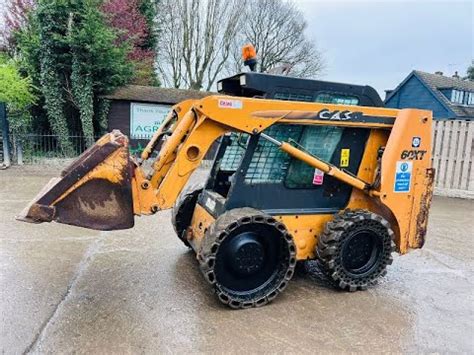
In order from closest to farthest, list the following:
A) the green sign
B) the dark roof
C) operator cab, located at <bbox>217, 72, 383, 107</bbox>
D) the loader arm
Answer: the loader arm < operator cab, located at <bbox>217, 72, 383, 107</bbox> < the dark roof < the green sign

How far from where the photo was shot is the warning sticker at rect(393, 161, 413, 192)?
3.52 m

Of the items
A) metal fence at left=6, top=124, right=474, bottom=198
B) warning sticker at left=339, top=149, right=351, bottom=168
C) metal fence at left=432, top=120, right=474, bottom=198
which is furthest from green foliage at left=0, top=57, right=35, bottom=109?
metal fence at left=432, top=120, right=474, bottom=198

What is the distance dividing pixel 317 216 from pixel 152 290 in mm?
1643

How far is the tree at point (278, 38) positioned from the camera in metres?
22.6

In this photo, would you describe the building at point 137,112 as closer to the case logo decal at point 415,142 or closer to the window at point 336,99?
the window at point 336,99

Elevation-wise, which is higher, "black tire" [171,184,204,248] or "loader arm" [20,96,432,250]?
"loader arm" [20,96,432,250]

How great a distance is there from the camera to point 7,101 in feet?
33.6

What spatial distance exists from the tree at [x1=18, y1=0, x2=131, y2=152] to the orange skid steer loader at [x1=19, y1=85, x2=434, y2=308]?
29.0ft

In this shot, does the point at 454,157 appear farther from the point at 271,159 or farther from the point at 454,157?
the point at 271,159

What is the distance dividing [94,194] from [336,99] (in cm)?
226

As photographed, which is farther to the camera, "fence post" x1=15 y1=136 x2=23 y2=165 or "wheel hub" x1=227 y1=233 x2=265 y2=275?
"fence post" x1=15 y1=136 x2=23 y2=165

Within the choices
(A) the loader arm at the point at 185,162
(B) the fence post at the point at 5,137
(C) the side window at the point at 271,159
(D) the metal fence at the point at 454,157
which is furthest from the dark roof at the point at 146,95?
(A) the loader arm at the point at 185,162

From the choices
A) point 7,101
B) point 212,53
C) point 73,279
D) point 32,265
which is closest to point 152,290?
point 73,279

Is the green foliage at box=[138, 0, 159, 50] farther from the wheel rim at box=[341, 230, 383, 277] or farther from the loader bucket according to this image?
the wheel rim at box=[341, 230, 383, 277]
